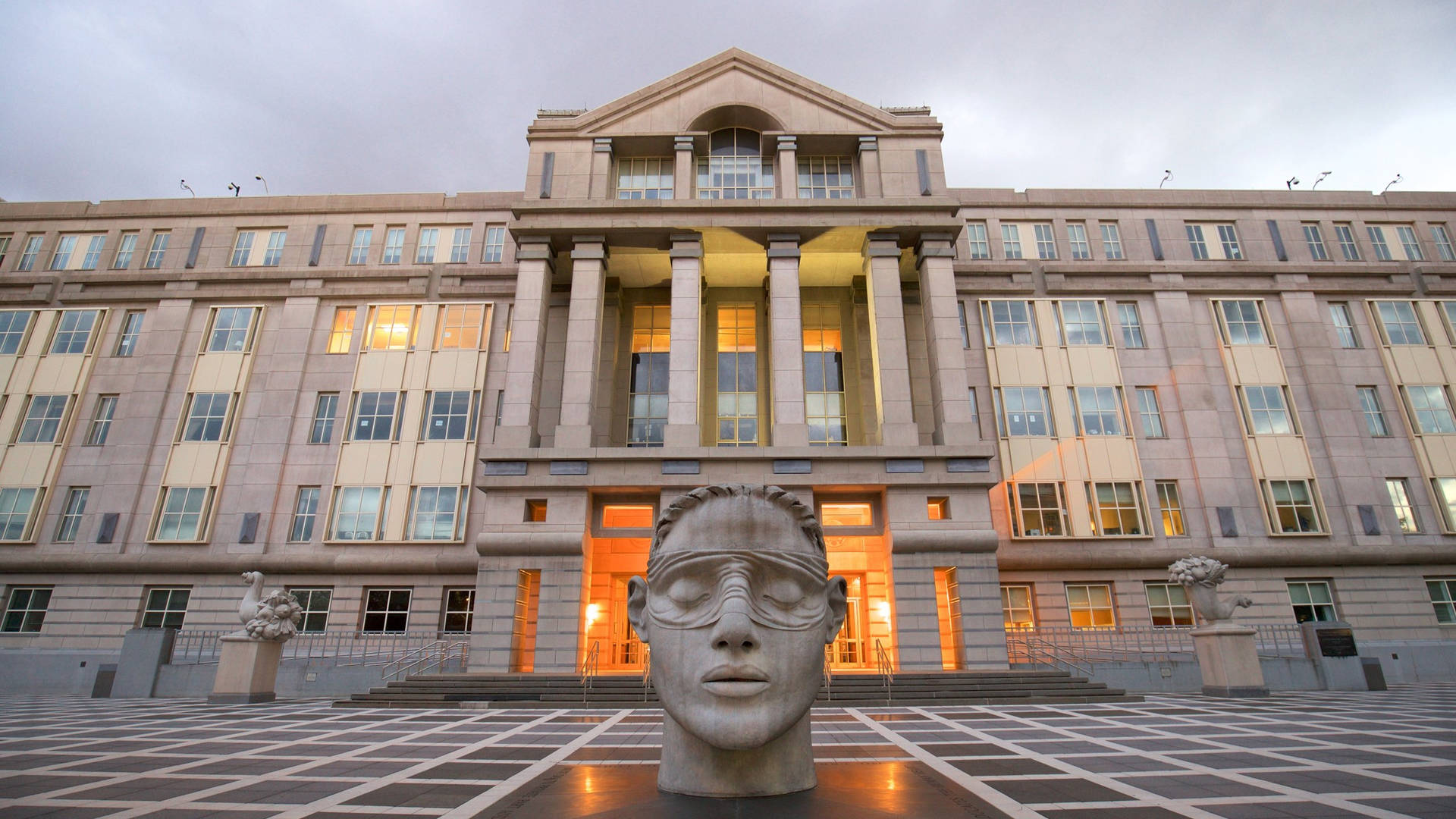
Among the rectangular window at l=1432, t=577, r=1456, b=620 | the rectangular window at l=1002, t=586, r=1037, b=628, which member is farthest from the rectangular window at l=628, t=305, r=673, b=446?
the rectangular window at l=1432, t=577, r=1456, b=620

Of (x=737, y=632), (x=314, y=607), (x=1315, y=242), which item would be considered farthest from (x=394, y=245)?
(x=1315, y=242)

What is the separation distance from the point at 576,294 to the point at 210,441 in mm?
18085

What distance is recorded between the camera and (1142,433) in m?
28.5

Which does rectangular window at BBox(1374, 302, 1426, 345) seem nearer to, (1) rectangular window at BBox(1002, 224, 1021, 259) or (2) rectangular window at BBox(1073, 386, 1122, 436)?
(2) rectangular window at BBox(1073, 386, 1122, 436)

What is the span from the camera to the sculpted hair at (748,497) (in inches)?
234

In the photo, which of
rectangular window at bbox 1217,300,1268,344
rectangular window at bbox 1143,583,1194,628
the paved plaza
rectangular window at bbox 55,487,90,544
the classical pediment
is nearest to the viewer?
the paved plaza

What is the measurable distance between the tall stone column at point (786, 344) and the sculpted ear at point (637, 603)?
1739 centimetres

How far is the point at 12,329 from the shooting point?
103 ft

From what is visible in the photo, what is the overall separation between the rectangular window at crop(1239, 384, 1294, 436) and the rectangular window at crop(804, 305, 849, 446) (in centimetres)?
1787

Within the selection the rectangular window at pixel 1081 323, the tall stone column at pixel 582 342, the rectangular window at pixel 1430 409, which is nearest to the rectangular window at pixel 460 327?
the tall stone column at pixel 582 342

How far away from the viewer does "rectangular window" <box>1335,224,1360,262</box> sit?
104 feet

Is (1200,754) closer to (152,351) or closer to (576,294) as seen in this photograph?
(576,294)

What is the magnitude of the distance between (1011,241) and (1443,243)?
2150 cm

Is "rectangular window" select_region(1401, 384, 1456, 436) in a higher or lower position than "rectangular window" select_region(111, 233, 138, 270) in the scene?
lower
